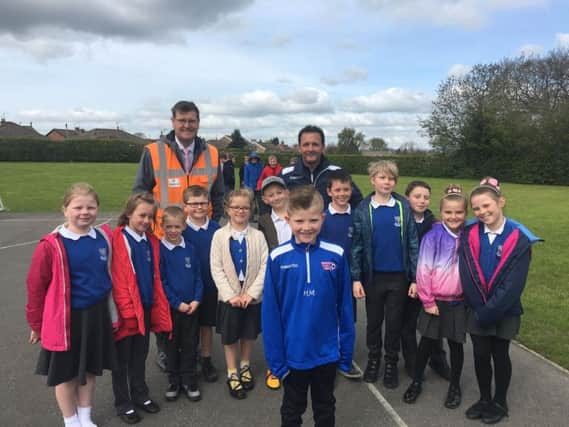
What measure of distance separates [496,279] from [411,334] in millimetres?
1149

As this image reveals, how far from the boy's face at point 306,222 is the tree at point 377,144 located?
80100mm

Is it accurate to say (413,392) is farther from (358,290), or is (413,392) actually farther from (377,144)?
(377,144)

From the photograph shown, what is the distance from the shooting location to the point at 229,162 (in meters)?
16.1

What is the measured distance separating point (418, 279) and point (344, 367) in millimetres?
1200

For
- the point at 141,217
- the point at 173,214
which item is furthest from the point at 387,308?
the point at 141,217

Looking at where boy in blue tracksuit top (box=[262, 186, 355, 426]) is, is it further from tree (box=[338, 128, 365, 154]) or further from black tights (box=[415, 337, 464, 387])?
tree (box=[338, 128, 365, 154])

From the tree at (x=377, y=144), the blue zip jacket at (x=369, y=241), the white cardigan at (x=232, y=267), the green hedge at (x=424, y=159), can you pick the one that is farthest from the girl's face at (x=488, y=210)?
the tree at (x=377, y=144)

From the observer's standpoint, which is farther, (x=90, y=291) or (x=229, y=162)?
(x=229, y=162)

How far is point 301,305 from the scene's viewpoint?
9.11 feet

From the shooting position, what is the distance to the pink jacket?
294 cm

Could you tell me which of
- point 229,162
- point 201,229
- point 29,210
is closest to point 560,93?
point 229,162

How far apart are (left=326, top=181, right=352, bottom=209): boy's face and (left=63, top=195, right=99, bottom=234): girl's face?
200 cm

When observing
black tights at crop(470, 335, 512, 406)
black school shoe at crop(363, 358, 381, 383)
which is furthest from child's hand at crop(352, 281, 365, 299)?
black tights at crop(470, 335, 512, 406)

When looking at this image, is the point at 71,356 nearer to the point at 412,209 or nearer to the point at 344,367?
the point at 344,367
